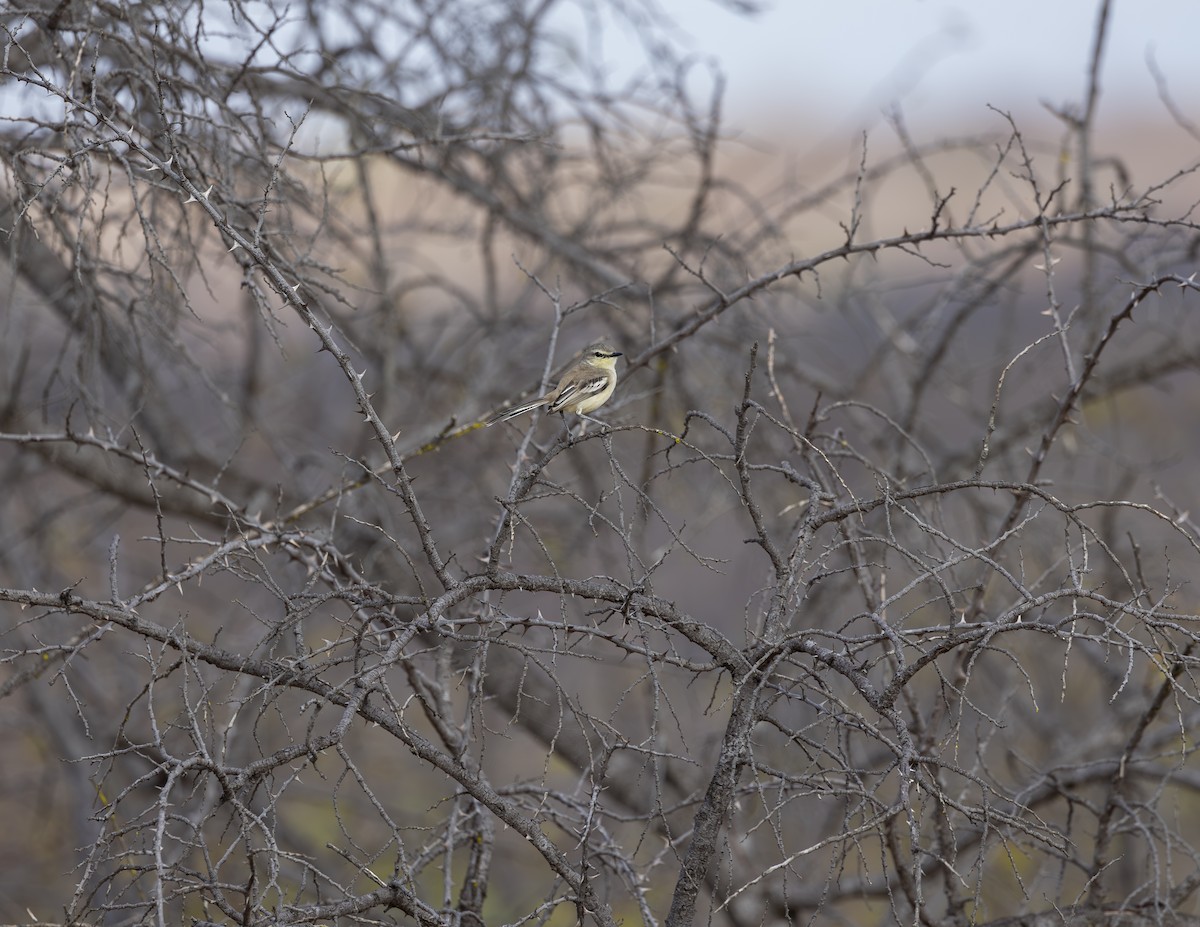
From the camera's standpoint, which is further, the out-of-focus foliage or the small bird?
the small bird

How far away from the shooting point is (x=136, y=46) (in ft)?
12.9

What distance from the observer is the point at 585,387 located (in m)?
5.21

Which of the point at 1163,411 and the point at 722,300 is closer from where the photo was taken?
the point at 722,300

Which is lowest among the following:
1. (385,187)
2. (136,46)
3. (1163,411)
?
(136,46)

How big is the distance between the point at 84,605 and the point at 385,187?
697 centimetres

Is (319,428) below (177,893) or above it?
above

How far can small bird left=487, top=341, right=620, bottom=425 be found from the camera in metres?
5.08

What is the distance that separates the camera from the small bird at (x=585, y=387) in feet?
16.7

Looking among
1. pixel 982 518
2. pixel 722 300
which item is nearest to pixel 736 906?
pixel 982 518

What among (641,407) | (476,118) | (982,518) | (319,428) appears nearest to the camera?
(476,118)

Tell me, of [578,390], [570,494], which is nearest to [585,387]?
[578,390]

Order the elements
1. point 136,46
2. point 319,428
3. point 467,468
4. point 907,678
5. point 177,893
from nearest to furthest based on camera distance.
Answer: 1. point 177,893
2. point 907,678
3. point 136,46
4. point 467,468
5. point 319,428

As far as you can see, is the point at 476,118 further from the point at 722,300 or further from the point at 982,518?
the point at 982,518

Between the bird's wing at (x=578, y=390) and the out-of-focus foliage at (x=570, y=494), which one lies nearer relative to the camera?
the out-of-focus foliage at (x=570, y=494)
